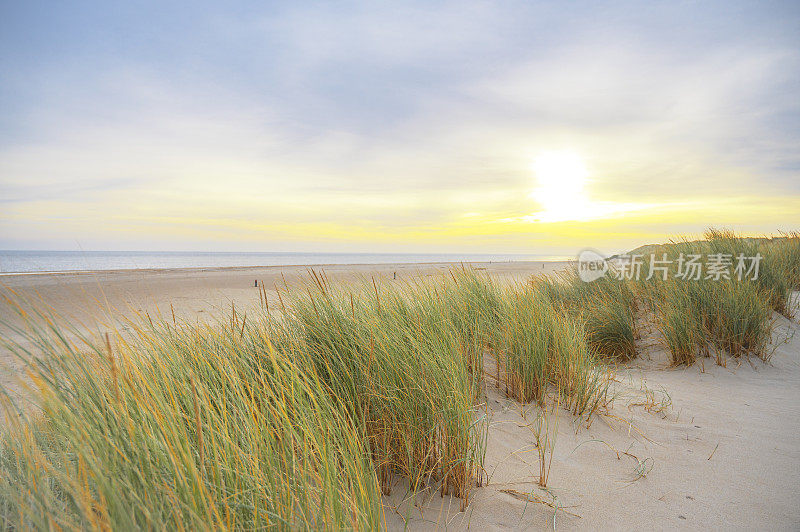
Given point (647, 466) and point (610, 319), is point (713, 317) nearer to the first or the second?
point (610, 319)

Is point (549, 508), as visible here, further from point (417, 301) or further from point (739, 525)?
point (417, 301)

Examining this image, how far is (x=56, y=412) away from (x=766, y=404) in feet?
16.2

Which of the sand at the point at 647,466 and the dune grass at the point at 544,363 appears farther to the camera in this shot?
the dune grass at the point at 544,363

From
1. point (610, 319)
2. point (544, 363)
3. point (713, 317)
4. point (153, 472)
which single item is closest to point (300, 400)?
point (153, 472)

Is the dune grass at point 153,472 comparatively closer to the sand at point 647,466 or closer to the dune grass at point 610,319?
the sand at point 647,466

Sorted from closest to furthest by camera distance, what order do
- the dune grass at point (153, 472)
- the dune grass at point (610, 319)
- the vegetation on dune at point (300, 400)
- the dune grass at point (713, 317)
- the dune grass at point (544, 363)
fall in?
the dune grass at point (153, 472)
the vegetation on dune at point (300, 400)
the dune grass at point (544, 363)
the dune grass at point (713, 317)
the dune grass at point (610, 319)

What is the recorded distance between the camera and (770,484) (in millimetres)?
2373

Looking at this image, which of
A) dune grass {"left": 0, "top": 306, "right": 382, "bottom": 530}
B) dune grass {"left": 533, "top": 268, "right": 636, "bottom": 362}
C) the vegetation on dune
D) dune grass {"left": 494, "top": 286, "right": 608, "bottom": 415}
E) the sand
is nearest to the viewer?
dune grass {"left": 0, "top": 306, "right": 382, "bottom": 530}

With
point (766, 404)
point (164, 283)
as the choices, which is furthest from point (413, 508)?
point (164, 283)

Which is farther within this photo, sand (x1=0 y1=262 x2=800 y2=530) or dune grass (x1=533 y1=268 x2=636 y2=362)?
dune grass (x1=533 y1=268 x2=636 y2=362)

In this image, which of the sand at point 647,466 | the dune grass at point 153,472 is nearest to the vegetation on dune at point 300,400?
the dune grass at point 153,472

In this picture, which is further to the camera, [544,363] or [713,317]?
[713,317]

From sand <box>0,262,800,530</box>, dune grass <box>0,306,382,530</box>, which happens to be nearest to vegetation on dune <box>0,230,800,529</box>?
dune grass <box>0,306,382,530</box>

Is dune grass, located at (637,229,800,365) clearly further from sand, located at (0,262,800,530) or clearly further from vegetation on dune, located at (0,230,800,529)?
sand, located at (0,262,800,530)
